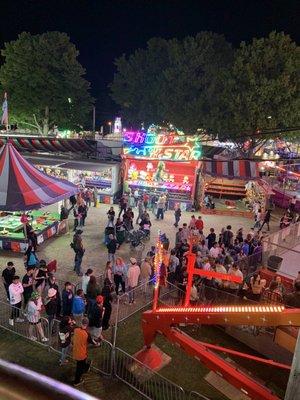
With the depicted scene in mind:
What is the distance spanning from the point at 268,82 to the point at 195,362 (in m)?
23.5

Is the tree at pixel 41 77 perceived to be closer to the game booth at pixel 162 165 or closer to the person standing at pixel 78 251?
the game booth at pixel 162 165

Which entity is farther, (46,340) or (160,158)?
(160,158)

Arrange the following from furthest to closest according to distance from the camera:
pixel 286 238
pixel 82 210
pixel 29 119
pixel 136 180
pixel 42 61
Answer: pixel 29 119
pixel 42 61
pixel 136 180
pixel 82 210
pixel 286 238

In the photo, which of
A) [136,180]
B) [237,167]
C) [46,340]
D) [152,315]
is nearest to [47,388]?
[152,315]

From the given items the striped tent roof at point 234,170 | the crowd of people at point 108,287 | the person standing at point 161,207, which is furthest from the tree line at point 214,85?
the crowd of people at point 108,287

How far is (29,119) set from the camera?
37.8m

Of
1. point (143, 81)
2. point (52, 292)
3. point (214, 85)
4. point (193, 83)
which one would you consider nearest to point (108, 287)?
point (52, 292)

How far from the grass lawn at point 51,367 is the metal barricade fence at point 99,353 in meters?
0.16

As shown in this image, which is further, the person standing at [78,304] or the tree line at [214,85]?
the tree line at [214,85]

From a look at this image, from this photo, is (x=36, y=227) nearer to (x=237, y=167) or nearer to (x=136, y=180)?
(x=136, y=180)

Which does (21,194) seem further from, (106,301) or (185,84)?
(185,84)

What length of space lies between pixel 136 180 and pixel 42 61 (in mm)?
17422

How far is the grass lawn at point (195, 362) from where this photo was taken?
8.55m

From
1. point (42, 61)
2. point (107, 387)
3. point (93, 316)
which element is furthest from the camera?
point (42, 61)
